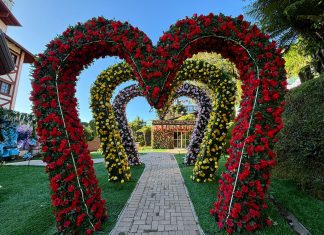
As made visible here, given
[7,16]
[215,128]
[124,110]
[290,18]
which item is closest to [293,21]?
[290,18]

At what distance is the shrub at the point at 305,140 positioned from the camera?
191 inches

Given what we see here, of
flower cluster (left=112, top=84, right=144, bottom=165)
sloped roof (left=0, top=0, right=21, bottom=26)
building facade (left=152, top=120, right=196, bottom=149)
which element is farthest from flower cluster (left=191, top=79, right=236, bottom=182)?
building facade (left=152, top=120, right=196, bottom=149)

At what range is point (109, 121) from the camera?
7.00 meters

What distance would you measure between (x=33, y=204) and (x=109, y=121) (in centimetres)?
291

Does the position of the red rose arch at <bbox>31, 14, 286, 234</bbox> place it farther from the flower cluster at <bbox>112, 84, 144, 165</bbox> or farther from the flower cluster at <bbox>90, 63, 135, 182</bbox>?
the flower cluster at <bbox>112, 84, 144, 165</bbox>

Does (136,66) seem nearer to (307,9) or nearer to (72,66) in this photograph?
(72,66)

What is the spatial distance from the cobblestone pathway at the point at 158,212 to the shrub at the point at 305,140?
2563mm

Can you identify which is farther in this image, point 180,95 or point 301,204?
point 180,95

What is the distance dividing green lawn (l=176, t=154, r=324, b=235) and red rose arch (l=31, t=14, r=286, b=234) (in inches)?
9.0

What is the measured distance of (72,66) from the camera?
3.88 meters

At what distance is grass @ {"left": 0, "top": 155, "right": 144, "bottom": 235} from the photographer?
368 cm

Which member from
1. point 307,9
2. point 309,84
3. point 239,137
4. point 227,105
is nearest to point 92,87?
point 227,105

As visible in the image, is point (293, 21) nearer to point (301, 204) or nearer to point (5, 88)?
point (301, 204)

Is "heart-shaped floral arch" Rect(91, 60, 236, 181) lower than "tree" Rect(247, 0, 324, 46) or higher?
lower
